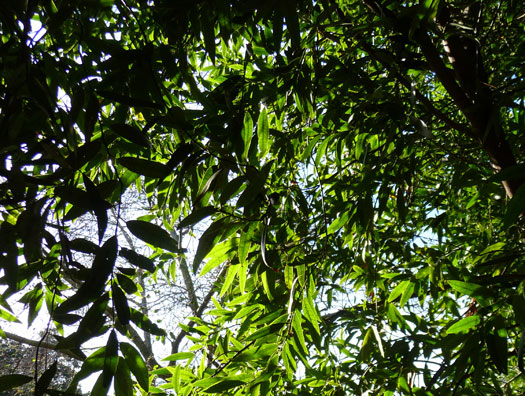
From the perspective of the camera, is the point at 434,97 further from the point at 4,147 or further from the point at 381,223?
the point at 4,147

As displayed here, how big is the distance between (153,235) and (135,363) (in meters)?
0.16

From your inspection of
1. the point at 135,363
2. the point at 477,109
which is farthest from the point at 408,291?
the point at 135,363

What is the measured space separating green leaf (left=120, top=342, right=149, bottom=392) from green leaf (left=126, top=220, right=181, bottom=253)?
14 centimetres

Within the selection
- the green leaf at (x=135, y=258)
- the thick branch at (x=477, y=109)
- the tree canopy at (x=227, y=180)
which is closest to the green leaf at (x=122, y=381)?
the tree canopy at (x=227, y=180)

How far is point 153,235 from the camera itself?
536mm

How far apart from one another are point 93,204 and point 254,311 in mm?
628

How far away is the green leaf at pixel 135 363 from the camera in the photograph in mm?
534

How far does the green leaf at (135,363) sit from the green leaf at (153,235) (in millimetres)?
138

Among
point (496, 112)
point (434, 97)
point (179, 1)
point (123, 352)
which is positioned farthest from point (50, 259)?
point (434, 97)

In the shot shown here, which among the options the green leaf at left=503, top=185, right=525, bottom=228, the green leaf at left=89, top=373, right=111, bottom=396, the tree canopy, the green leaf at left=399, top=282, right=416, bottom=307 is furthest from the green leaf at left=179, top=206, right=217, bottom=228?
the green leaf at left=399, top=282, right=416, bottom=307

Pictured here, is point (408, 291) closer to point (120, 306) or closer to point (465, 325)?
point (465, 325)

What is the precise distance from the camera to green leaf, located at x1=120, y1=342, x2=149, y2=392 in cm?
53

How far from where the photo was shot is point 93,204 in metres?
0.50

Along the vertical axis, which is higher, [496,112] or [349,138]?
[349,138]
